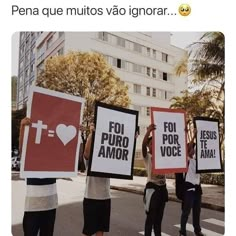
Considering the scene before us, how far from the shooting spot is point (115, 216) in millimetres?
4082

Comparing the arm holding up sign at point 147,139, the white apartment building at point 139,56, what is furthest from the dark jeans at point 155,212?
the white apartment building at point 139,56

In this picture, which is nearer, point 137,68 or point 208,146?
point 208,146

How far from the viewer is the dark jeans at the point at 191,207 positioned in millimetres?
3709

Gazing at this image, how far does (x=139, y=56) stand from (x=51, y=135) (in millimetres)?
3284

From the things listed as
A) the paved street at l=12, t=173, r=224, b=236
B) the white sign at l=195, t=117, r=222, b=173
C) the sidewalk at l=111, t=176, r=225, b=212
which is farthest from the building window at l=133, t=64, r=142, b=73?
the white sign at l=195, t=117, r=222, b=173

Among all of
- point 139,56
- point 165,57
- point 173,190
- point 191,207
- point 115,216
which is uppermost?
point 139,56

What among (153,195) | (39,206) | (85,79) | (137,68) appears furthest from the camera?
(137,68)

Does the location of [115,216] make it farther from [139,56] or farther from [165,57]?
[139,56]

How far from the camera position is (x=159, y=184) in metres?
3.29

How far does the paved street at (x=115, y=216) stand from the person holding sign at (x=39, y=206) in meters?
0.61

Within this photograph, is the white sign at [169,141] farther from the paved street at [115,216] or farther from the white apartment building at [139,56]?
the paved street at [115,216]

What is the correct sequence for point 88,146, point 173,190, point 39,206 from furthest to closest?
point 173,190, point 88,146, point 39,206
